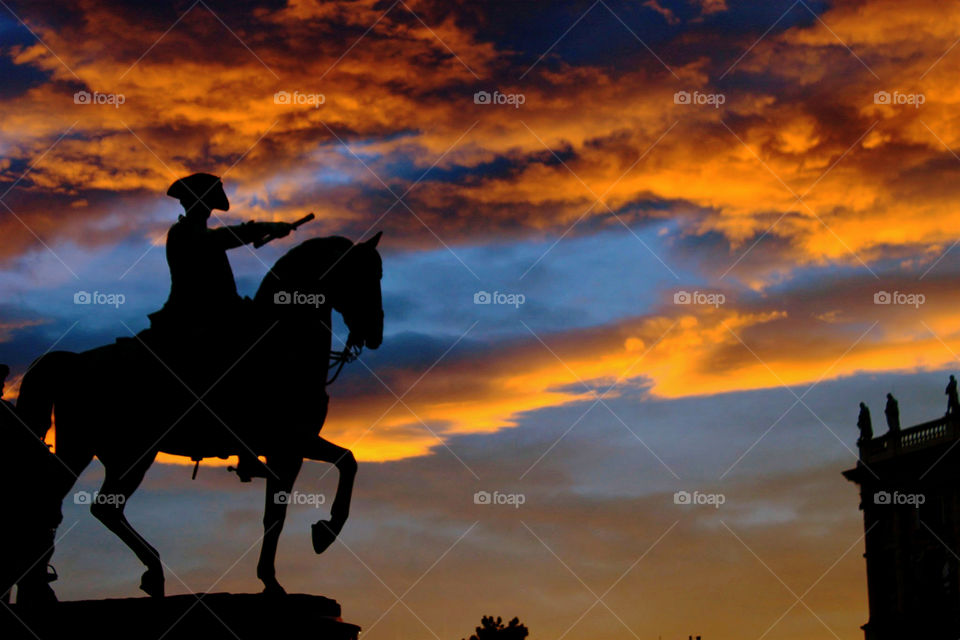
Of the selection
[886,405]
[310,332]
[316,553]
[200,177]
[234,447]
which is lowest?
[316,553]

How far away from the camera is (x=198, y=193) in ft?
55.0

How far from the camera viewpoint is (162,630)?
47.3 feet

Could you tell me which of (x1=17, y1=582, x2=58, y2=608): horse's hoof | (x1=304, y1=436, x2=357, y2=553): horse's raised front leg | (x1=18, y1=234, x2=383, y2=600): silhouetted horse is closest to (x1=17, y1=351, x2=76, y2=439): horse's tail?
(x1=18, y1=234, x2=383, y2=600): silhouetted horse

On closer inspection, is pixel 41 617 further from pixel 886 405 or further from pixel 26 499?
pixel 886 405

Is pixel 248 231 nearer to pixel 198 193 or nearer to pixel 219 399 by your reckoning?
pixel 198 193

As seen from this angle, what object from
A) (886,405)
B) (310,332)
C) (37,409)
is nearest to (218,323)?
(310,332)

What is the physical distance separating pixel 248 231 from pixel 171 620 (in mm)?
4565

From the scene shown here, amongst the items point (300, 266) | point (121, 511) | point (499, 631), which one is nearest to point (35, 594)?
point (121, 511)

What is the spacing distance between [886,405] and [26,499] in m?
64.0

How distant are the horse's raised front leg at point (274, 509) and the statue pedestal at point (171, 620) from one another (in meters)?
0.48

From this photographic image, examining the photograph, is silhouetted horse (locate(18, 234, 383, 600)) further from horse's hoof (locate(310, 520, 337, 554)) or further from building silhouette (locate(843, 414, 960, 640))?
building silhouette (locate(843, 414, 960, 640))

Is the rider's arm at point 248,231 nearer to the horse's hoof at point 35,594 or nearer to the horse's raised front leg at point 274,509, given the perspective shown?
the horse's raised front leg at point 274,509

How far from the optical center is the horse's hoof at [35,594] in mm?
15148

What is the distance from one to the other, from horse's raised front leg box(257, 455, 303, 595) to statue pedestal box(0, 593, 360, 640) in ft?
1.56
